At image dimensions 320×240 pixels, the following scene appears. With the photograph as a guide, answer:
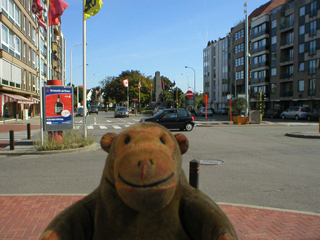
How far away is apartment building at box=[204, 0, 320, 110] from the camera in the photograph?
147ft

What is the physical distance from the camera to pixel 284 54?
5288cm

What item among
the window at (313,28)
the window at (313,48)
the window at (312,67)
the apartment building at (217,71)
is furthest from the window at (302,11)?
the apartment building at (217,71)

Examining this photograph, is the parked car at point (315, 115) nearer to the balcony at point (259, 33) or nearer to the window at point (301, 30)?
the window at point (301, 30)

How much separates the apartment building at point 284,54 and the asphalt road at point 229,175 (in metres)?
27.4

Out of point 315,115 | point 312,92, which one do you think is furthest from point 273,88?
point 315,115

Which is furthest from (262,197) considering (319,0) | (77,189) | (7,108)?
(319,0)

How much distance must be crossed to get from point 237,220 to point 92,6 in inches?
477

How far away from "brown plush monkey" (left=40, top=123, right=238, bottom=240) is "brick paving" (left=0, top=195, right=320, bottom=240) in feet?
6.37

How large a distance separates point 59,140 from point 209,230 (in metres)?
10.7

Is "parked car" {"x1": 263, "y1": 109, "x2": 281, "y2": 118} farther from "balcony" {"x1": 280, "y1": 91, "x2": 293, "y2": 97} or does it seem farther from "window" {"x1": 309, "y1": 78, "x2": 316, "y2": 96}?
"balcony" {"x1": 280, "y1": 91, "x2": 293, "y2": 97}

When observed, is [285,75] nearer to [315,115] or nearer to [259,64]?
[259,64]

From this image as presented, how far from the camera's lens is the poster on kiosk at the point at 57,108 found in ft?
39.6

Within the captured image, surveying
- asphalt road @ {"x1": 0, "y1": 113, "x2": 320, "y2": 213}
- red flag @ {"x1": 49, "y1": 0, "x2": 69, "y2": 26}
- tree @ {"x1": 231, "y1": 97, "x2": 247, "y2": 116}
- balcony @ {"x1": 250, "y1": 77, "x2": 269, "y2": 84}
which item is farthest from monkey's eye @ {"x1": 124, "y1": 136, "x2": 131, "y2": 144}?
balcony @ {"x1": 250, "y1": 77, "x2": 269, "y2": 84}

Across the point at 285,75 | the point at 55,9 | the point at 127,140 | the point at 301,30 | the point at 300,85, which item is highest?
the point at 301,30
